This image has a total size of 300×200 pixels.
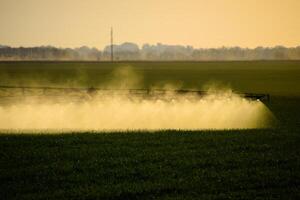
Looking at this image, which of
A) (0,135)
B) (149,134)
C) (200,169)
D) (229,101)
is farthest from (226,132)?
(229,101)

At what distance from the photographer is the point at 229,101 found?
120 ft

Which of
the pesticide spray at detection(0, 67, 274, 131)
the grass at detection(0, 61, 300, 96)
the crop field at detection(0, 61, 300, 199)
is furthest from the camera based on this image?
the grass at detection(0, 61, 300, 96)

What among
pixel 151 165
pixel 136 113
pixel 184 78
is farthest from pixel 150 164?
pixel 184 78

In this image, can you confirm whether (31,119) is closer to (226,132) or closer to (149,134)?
(149,134)

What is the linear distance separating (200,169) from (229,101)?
23.5 meters

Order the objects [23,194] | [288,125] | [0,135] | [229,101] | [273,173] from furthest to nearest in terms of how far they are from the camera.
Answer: [229,101] → [288,125] → [0,135] → [273,173] → [23,194]

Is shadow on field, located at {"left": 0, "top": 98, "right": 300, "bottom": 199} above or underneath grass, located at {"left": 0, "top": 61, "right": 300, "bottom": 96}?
underneath

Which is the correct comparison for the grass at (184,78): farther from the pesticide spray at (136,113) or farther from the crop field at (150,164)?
the crop field at (150,164)

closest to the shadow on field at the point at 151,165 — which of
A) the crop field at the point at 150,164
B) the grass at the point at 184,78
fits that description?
the crop field at the point at 150,164

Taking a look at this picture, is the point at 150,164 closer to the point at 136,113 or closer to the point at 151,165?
the point at 151,165

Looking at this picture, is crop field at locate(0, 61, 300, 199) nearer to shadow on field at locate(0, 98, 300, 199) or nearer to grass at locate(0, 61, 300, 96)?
shadow on field at locate(0, 98, 300, 199)

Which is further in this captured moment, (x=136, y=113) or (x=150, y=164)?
(x=136, y=113)

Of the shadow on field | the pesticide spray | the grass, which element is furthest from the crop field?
the grass

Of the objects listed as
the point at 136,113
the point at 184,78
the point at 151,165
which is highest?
the point at 184,78
